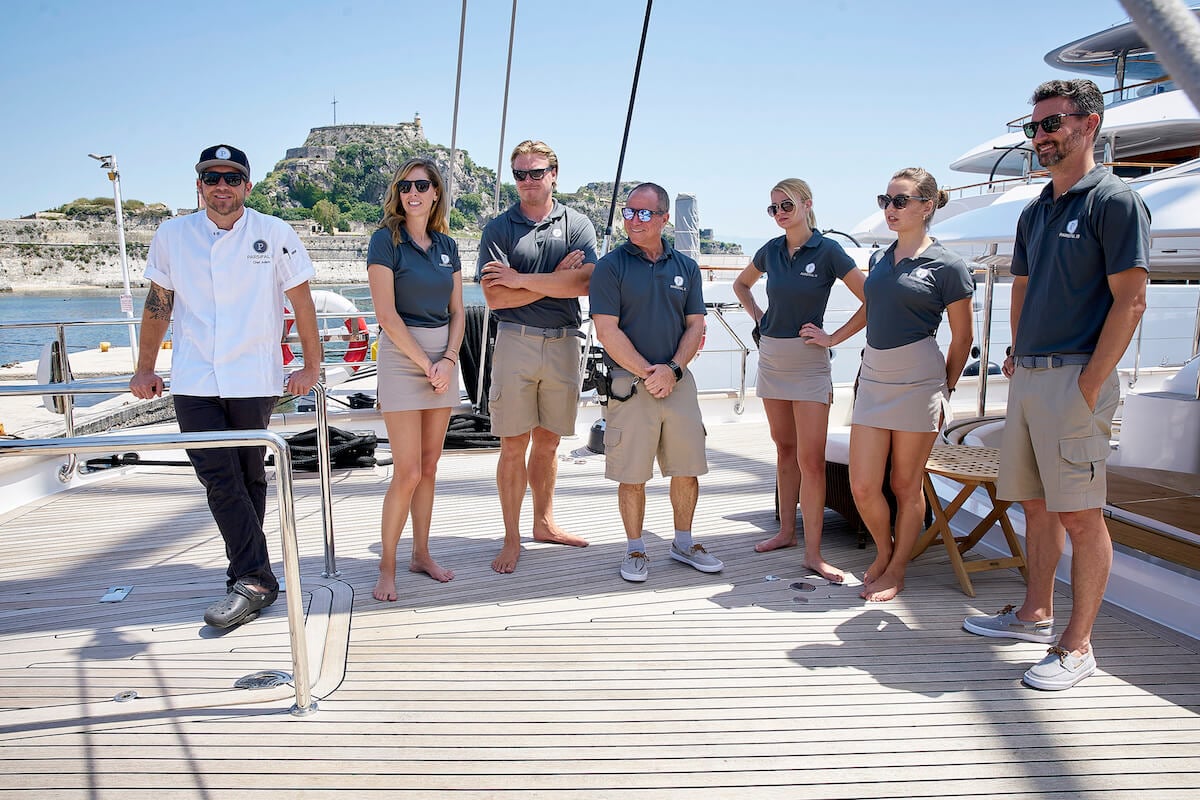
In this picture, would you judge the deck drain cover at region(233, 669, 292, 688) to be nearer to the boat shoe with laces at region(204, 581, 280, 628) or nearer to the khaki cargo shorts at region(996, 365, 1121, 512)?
the boat shoe with laces at region(204, 581, 280, 628)

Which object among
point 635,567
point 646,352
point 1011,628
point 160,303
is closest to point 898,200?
point 646,352

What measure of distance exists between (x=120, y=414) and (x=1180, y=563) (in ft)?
32.9

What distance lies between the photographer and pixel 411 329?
3107mm

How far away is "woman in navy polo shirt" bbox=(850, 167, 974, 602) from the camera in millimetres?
2891

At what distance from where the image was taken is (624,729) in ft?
7.04

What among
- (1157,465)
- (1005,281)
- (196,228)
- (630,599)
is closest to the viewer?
(196,228)

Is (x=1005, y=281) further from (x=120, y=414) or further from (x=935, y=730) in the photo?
(x=935, y=730)

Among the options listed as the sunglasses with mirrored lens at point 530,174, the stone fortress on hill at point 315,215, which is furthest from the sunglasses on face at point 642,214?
the stone fortress on hill at point 315,215

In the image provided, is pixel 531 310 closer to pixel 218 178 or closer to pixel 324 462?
pixel 324 462

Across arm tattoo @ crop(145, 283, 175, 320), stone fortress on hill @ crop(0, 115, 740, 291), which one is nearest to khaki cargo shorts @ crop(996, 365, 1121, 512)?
arm tattoo @ crop(145, 283, 175, 320)

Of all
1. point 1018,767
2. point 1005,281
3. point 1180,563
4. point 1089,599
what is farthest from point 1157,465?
point 1005,281

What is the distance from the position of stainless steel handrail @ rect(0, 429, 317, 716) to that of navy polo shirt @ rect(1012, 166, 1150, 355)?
82.1 inches

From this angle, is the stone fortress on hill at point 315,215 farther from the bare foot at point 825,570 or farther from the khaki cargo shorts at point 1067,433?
the khaki cargo shorts at point 1067,433

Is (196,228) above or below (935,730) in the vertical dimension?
above
